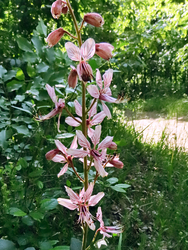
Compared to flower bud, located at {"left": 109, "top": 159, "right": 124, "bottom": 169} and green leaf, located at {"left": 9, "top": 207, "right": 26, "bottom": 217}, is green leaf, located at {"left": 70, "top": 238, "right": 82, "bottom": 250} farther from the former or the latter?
flower bud, located at {"left": 109, "top": 159, "right": 124, "bottom": 169}

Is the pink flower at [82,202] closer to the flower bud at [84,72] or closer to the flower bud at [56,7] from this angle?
the flower bud at [84,72]

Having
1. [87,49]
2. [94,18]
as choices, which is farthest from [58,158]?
[94,18]

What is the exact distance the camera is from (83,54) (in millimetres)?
758

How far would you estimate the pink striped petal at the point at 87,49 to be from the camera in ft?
2.43

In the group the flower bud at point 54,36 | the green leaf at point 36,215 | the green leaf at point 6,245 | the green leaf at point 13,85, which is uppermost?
the flower bud at point 54,36

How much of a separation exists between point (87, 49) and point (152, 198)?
1.51 metres

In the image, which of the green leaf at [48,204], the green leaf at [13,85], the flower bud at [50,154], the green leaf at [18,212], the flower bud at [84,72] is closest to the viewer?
the flower bud at [84,72]

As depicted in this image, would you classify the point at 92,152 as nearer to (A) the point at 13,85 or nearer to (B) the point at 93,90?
(B) the point at 93,90

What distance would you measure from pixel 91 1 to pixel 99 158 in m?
2.20

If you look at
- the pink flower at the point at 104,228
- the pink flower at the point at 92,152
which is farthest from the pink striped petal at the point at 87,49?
the pink flower at the point at 104,228

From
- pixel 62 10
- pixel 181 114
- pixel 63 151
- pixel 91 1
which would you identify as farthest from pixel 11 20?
pixel 181 114

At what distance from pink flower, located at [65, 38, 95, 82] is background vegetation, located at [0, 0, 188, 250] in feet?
0.89

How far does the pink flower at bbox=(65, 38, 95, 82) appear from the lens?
72 cm

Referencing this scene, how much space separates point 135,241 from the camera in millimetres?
1621
